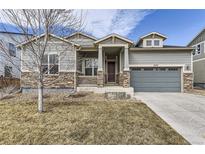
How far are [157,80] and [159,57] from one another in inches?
80.9

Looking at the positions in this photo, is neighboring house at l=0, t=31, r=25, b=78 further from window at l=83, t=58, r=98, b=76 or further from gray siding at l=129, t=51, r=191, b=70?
gray siding at l=129, t=51, r=191, b=70

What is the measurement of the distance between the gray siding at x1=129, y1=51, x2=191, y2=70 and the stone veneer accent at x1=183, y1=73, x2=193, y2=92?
94 cm

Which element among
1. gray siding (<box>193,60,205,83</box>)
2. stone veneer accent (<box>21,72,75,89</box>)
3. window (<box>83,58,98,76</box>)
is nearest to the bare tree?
stone veneer accent (<box>21,72,75,89</box>)

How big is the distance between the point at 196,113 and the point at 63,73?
9.65 m

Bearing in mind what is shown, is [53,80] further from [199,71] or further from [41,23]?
[199,71]

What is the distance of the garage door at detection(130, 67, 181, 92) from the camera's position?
1412cm

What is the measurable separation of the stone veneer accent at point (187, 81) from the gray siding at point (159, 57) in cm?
94

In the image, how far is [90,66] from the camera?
15.9m

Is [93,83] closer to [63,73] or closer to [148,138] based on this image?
[63,73]

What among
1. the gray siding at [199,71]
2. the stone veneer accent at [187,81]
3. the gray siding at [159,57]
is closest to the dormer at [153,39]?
the gray siding at [159,57]

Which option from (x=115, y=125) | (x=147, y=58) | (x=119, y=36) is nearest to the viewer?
(x=115, y=125)
